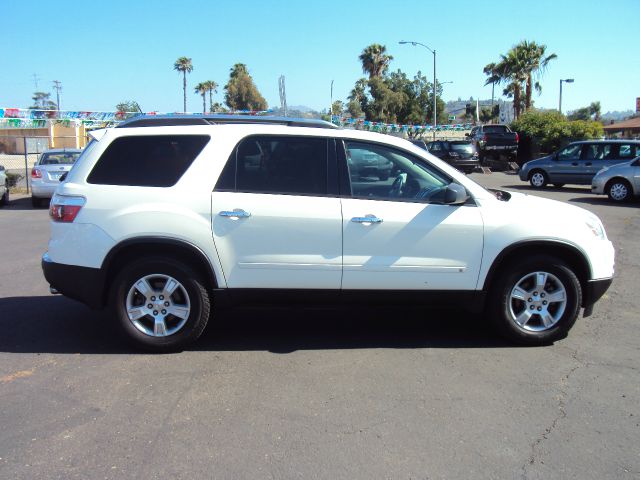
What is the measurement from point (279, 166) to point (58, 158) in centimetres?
1314

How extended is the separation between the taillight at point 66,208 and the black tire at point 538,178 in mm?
18196

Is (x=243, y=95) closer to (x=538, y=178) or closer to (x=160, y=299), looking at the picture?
(x=538, y=178)

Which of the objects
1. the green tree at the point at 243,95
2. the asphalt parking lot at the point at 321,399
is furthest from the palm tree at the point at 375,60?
the asphalt parking lot at the point at 321,399

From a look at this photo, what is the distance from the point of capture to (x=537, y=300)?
489cm

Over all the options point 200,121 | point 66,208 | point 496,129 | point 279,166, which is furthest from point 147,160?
point 496,129

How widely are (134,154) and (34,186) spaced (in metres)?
12.1

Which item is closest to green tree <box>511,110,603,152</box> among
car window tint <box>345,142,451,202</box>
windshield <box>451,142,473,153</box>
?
windshield <box>451,142,473,153</box>

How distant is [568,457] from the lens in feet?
10.6

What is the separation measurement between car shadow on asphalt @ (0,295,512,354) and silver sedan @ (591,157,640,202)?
40.0ft

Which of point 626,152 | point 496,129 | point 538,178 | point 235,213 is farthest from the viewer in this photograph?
point 496,129

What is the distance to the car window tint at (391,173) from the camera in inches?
190

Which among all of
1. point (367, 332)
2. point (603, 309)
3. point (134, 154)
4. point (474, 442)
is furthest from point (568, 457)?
point (134, 154)

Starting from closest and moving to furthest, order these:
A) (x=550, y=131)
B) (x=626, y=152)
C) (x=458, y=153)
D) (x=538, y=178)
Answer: (x=626, y=152) → (x=538, y=178) → (x=458, y=153) → (x=550, y=131)

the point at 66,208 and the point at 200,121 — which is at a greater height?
the point at 200,121
